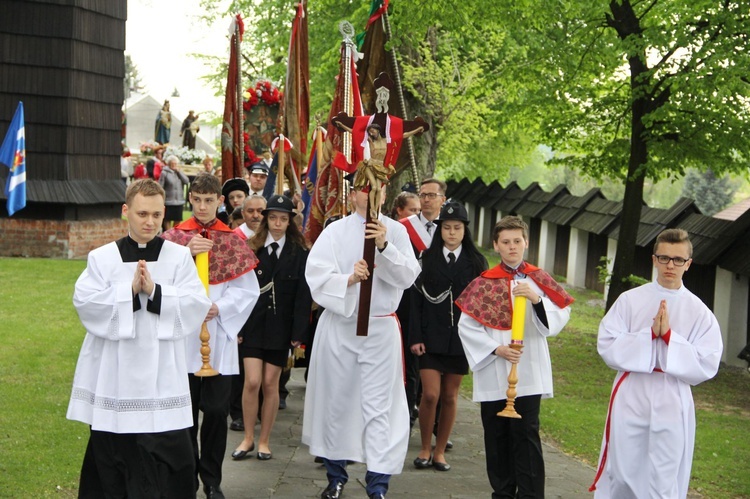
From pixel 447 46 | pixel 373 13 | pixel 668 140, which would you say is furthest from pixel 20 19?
pixel 447 46

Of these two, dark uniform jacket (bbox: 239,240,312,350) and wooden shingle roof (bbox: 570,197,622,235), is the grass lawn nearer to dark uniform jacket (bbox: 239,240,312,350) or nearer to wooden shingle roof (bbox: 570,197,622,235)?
dark uniform jacket (bbox: 239,240,312,350)

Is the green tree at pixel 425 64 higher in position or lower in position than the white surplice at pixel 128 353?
higher

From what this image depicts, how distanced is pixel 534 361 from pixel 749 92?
825 cm

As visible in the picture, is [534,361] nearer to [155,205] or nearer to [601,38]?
[155,205]

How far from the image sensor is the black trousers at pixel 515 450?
7.44 m

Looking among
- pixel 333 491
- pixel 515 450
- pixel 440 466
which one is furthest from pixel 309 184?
pixel 515 450

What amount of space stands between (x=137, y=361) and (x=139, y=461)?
A: 1.88ft

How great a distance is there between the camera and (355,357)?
26.4ft

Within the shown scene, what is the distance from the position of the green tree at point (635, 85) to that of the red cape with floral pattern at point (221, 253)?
27.3 ft

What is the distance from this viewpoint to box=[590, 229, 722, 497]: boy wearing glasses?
681 centimetres

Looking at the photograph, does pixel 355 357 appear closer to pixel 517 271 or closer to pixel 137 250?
pixel 517 271

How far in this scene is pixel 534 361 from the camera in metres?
7.60

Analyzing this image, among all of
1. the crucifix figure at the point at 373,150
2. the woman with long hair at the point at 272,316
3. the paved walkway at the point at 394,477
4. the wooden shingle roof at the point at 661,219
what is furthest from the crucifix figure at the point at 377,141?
the wooden shingle roof at the point at 661,219

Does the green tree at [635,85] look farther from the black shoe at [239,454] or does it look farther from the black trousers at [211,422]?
the black trousers at [211,422]
